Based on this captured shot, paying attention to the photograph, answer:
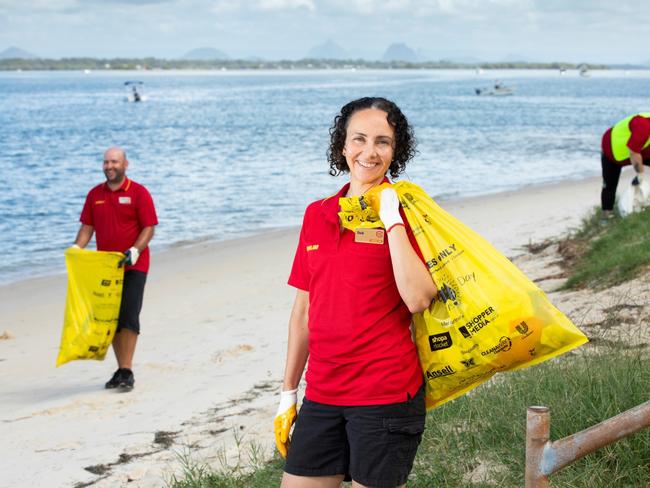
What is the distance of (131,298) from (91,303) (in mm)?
289

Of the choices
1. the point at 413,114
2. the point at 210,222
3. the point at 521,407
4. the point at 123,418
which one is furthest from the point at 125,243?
the point at 413,114

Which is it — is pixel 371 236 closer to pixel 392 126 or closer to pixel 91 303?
pixel 392 126

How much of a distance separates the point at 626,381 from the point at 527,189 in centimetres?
1706

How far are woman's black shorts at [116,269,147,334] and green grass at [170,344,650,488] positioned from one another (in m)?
2.45

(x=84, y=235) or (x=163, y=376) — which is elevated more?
(x=84, y=235)

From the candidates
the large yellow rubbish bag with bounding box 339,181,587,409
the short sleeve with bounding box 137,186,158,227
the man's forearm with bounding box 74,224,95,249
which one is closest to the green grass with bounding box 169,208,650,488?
the large yellow rubbish bag with bounding box 339,181,587,409

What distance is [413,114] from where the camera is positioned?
55594 mm

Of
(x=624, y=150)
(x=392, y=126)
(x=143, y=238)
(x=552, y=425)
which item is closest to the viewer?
(x=392, y=126)

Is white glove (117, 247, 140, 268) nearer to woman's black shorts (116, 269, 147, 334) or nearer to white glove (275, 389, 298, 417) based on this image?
woman's black shorts (116, 269, 147, 334)

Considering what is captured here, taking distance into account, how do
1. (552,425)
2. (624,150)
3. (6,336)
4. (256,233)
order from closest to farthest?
(552,425), (6,336), (624,150), (256,233)

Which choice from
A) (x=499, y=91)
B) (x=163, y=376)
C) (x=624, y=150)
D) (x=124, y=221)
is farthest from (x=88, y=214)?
(x=499, y=91)

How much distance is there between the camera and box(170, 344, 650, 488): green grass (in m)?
3.30

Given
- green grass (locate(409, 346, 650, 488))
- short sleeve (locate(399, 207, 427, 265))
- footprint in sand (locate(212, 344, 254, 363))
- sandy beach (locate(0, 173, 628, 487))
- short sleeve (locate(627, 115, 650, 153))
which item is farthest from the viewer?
short sleeve (locate(627, 115, 650, 153))

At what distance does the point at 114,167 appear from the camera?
664 centimetres
